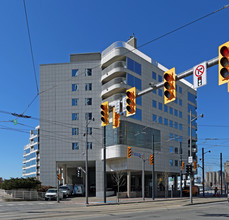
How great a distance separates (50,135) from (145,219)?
44318 millimetres

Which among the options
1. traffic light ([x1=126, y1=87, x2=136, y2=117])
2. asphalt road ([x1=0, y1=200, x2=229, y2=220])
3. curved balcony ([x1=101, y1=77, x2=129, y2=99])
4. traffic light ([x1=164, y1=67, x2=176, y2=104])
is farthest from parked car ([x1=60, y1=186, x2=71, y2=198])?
traffic light ([x1=164, y1=67, x2=176, y2=104])

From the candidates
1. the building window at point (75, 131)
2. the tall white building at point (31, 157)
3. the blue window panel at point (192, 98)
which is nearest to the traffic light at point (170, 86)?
the building window at point (75, 131)

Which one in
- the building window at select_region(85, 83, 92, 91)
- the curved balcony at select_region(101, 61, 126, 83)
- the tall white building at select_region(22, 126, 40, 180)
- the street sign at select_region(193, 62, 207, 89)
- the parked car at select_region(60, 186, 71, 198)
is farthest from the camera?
the tall white building at select_region(22, 126, 40, 180)

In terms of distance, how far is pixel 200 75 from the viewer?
461 inches

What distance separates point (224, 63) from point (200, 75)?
177 centimetres

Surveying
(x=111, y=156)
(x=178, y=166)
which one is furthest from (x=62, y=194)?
(x=178, y=166)

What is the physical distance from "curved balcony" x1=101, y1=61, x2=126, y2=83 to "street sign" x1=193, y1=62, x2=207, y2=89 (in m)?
43.9

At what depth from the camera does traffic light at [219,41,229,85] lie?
9891mm

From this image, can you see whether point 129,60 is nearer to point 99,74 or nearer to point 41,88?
point 99,74

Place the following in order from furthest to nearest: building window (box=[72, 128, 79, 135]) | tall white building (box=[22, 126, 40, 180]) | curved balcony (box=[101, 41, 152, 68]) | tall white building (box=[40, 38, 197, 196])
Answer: tall white building (box=[22, 126, 40, 180]) → building window (box=[72, 128, 79, 135]) → tall white building (box=[40, 38, 197, 196]) → curved balcony (box=[101, 41, 152, 68])

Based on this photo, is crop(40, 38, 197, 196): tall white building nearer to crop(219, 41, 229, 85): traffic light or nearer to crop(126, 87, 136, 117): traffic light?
crop(126, 87, 136, 117): traffic light

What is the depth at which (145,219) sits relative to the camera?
57.3ft

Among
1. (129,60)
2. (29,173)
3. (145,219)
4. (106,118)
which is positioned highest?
(129,60)

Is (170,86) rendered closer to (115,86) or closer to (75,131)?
(115,86)
